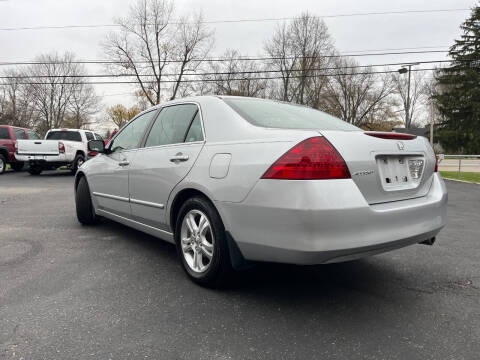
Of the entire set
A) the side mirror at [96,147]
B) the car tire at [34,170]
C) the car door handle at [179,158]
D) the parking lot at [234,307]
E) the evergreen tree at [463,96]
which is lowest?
the parking lot at [234,307]

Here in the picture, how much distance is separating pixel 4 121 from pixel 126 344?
46178mm

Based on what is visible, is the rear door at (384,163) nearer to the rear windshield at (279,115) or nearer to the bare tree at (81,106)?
the rear windshield at (279,115)

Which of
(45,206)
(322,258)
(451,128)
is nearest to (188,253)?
(322,258)

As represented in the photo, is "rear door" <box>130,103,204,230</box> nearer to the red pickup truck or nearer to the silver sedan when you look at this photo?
the silver sedan

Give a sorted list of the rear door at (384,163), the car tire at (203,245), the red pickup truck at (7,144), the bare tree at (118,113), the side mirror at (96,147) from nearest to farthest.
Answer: the rear door at (384,163) < the car tire at (203,245) < the side mirror at (96,147) < the red pickup truck at (7,144) < the bare tree at (118,113)

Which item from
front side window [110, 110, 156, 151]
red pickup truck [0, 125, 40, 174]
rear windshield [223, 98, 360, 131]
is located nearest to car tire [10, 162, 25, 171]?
red pickup truck [0, 125, 40, 174]

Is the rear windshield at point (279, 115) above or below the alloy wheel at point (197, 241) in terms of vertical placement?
above

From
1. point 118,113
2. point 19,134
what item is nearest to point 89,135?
point 19,134

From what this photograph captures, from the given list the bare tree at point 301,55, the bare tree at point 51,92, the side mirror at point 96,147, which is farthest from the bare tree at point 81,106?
the side mirror at point 96,147

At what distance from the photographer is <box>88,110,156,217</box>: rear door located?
3.72 m

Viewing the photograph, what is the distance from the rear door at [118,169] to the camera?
147 inches

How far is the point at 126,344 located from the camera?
76.4 inches

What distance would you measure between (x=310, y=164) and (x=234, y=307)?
1126 millimetres

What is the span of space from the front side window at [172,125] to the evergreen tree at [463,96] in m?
42.5
